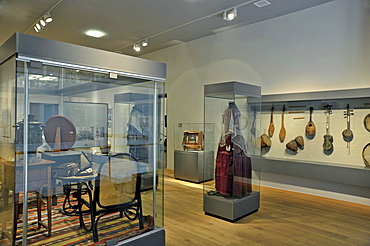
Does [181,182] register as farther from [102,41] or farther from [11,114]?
[11,114]

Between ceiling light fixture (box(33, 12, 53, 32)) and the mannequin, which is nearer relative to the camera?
the mannequin

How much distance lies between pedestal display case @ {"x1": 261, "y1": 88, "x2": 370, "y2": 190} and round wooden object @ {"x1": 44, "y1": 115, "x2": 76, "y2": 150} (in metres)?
4.20

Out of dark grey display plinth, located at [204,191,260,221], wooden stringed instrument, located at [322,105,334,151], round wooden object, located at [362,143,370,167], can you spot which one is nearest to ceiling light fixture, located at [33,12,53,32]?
dark grey display plinth, located at [204,191,260,221]

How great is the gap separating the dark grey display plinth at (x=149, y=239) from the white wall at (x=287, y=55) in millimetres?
3948

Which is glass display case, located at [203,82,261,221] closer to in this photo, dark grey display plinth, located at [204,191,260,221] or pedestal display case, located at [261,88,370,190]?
dark grey display plinth, located at [204,191,260,221]

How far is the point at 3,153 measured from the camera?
2.00m

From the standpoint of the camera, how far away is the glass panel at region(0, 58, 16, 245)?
6.17ft

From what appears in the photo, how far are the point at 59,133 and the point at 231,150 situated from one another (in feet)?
7.49

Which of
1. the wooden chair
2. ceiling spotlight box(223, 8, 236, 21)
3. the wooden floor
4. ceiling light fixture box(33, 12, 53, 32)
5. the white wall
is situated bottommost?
the wooden floor

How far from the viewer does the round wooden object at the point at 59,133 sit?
1.96 meters

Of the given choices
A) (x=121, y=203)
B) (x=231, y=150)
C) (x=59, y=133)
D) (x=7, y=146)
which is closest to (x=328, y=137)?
(x=231, y=150)

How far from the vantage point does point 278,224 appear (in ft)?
11.8

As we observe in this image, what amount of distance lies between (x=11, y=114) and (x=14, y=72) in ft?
0.94

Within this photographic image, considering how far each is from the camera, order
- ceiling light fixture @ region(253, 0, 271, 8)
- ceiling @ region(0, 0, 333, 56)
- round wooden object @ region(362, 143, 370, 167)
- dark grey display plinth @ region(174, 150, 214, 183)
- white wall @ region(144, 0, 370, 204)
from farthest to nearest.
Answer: dark grey display plinth @ region(174, 150, 214, 183) → ceiling @ region(0, 0, 333, 56) → ceiling light fixture @ region(253, 0, 271, 8) → white wall @ region(144, 0, 370, 204) → round wooden object @ region(362, 143, 370, 167)
